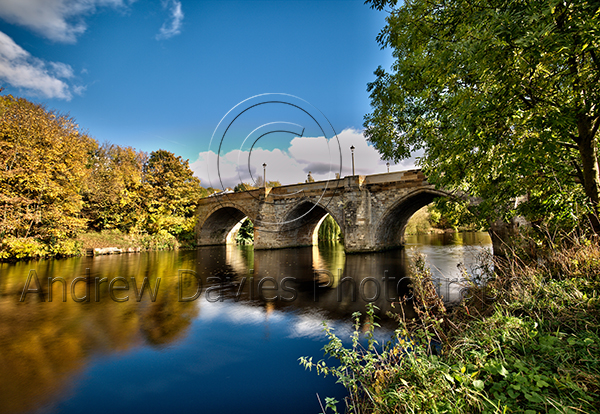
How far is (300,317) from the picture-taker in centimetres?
660

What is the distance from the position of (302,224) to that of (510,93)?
2445cm

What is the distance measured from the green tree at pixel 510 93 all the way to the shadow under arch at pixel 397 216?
12004 mm

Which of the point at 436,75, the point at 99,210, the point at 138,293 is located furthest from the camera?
the point at 99,210

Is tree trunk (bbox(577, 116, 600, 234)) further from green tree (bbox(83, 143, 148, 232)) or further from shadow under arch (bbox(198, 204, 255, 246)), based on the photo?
green tree (bbox(83, 143, 148, 232))

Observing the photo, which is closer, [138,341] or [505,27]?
[505,27]

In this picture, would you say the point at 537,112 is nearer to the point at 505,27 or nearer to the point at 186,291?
the point at 505,27

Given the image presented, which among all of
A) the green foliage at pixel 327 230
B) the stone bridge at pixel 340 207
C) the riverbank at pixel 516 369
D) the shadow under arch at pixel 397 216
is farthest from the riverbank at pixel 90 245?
the riverbank at pixel 516 369

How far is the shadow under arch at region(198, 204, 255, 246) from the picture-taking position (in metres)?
30.7

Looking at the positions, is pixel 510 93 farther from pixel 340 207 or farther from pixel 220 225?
pixel 220 225

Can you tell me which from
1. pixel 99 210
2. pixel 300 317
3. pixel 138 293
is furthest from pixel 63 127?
pixel 300 317

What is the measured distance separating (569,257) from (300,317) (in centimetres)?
502

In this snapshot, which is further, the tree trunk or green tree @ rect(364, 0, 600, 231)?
the tree trunk

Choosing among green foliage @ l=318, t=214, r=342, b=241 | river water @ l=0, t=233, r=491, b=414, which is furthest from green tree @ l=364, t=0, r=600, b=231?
green foliage @ l=318, t=214, r=342, b=241

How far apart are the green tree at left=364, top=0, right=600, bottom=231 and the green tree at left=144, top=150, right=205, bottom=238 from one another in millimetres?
26738
